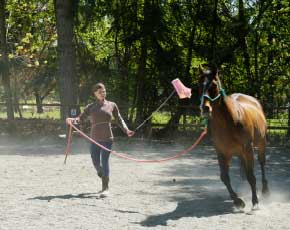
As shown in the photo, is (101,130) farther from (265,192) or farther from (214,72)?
(265,192)

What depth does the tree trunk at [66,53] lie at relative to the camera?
18172mm

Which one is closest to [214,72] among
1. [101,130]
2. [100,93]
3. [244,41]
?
[100,93]

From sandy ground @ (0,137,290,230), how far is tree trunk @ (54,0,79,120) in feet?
15.9

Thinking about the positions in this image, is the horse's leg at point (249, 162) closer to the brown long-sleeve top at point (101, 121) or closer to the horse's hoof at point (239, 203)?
the horse's hoof at point (239, 203)

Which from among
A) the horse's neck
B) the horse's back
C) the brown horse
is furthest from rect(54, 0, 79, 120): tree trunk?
the horse's neck

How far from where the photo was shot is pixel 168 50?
744 inches

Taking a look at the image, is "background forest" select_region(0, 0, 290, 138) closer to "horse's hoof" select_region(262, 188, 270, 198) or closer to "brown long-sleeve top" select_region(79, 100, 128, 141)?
"horse's hoof" select_region(262, 188, 270, 198)

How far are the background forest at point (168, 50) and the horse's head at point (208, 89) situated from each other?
10.8m

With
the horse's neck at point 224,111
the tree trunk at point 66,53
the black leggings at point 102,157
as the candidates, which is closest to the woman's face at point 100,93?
the black leggings at point 102,157

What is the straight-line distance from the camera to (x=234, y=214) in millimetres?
6930

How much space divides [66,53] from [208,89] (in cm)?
1218

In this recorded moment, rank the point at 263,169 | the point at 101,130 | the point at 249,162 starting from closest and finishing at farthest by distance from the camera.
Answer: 1. the point at 249,162
2. the point at 101,130
3. the point at 263,169

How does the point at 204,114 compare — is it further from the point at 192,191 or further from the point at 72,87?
the point at 72,87

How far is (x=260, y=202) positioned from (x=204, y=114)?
198 cm
